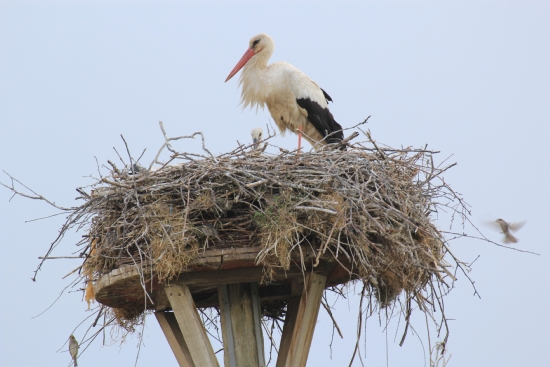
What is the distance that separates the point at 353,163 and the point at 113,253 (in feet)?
6.11

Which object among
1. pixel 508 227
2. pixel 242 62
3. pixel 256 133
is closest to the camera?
pixel 508 227

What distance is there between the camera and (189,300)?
6098mm

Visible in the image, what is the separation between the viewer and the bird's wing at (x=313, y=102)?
8.90m

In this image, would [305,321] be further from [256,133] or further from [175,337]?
[256,133]

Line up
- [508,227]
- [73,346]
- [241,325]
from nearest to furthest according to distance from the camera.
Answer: [241,325] < [73,346] < [508,227]

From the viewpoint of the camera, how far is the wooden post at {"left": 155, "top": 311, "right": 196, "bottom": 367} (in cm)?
624

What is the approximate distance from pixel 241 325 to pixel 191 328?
19.1 inches

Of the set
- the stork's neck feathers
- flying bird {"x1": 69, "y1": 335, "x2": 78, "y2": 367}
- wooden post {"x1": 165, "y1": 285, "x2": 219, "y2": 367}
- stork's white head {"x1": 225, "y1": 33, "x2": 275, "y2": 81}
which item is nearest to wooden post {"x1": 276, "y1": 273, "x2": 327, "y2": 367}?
wooden post {"x1": 165, "y1": 285, "x2": 219, "y2": 367}

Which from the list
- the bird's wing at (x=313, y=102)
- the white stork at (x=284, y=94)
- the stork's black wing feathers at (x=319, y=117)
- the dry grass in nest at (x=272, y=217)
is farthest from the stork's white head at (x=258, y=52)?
the dry grass in nest at (x=272, y=217)

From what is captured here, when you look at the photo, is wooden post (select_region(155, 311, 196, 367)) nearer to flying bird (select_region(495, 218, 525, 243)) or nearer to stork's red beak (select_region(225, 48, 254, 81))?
flying bird (select_region(495, 218, 525, 243))

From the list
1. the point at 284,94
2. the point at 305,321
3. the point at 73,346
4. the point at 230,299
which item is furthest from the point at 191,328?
the point at 284,94

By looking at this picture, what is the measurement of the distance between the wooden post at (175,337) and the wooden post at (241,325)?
29 cm

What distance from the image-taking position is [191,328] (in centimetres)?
603

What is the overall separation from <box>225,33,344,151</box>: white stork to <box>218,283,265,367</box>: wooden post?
2717 millimetres
